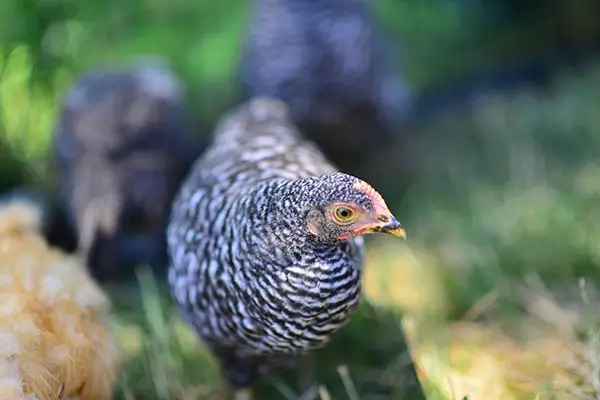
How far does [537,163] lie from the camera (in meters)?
3.07

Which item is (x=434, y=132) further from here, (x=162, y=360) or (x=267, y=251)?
(x=267, y=251)

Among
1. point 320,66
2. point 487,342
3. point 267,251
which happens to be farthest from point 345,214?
point 320,66

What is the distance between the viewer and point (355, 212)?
154 cm

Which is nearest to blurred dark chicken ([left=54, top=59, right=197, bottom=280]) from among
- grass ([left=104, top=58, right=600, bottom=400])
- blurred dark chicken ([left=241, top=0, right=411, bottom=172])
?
grass ([left=104, top=58, right=600, bottom=400])

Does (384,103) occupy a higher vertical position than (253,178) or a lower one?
lower

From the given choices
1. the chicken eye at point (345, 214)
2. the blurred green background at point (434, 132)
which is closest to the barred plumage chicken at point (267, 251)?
the chicken eye at point (345, 214)

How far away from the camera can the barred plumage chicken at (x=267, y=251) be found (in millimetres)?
1570

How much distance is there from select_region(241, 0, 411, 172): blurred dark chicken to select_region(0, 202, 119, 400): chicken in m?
1.36

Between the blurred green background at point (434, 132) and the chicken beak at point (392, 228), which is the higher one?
the chicken beak at point (392, 228)

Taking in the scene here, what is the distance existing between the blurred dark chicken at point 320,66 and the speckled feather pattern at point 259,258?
1.04 metres

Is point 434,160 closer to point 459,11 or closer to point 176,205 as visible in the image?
point 459,11

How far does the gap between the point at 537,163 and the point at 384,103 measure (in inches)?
30.1

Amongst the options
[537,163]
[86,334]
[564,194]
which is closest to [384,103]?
[537,163]

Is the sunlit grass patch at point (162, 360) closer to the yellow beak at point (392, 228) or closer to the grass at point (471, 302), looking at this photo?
the grass at point (471, 302)
